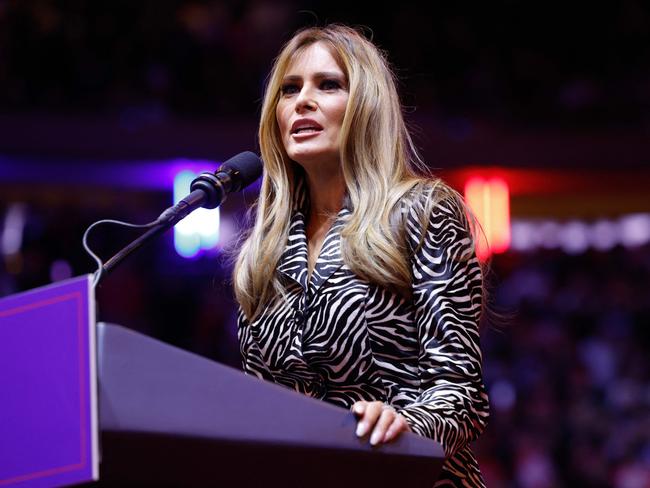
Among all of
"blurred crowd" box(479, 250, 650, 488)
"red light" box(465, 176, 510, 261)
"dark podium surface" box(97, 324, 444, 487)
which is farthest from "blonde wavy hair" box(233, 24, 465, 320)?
"red light" box(465, 176, 510, 261)

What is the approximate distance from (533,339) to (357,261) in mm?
5404

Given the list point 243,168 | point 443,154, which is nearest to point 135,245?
point 243,168

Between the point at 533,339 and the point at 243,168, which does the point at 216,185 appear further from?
the point at 533,339

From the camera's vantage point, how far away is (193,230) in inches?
305

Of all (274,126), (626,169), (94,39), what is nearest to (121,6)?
(94,39)

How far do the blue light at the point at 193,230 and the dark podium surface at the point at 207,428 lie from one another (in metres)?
6.22

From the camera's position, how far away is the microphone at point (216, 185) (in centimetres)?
156

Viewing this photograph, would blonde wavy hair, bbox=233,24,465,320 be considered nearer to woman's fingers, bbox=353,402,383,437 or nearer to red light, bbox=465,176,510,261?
woman's fingers, bbox=353,402,383,437

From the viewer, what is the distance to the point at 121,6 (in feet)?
26.1

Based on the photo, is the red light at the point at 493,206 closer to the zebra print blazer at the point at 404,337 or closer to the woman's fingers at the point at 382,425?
the zebra print blazer at the point at 404,337

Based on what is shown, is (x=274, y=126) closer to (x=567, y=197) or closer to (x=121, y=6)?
(x=121, y=6)

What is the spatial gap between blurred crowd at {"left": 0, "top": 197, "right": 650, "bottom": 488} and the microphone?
3704mm

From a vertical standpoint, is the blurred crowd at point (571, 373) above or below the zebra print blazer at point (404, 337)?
below

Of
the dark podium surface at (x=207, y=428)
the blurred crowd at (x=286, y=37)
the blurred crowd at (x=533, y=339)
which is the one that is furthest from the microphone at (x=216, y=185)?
the blurred crowd at (x=286, y=37)
